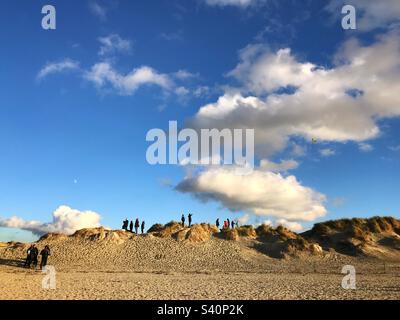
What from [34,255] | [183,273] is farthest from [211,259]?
[34,255]

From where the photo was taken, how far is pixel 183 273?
35344 millimetres

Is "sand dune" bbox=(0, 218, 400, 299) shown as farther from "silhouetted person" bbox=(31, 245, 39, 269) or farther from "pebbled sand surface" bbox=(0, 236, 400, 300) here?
"silhouetted person" bbox=(31, 245, 39, 269)

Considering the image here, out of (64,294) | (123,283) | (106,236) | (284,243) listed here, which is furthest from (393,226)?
(64,294)

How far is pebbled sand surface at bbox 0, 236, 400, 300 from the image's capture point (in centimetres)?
2125

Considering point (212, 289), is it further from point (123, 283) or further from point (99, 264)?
point (99, 264)

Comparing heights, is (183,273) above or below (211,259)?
below

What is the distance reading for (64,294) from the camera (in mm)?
20656

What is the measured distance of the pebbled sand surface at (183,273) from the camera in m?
21.2

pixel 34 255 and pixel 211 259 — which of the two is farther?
pixel 211 259

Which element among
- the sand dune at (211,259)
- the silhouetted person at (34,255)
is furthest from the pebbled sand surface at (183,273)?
the silhouetted person at (34,255)

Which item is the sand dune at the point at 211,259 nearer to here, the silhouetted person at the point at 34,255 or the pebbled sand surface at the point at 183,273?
the pebbled sand surface at the point at 183,273

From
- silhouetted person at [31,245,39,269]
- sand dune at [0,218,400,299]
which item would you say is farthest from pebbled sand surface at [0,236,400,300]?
silhouetted person at [31,245,39,269]

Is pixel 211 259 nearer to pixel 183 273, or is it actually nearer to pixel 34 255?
pixel 183 273

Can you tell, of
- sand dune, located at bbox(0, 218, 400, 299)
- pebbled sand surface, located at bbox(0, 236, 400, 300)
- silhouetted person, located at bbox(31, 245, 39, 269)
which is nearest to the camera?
pebbled sand surface, located at bbox(0, 236, 400, 300)
